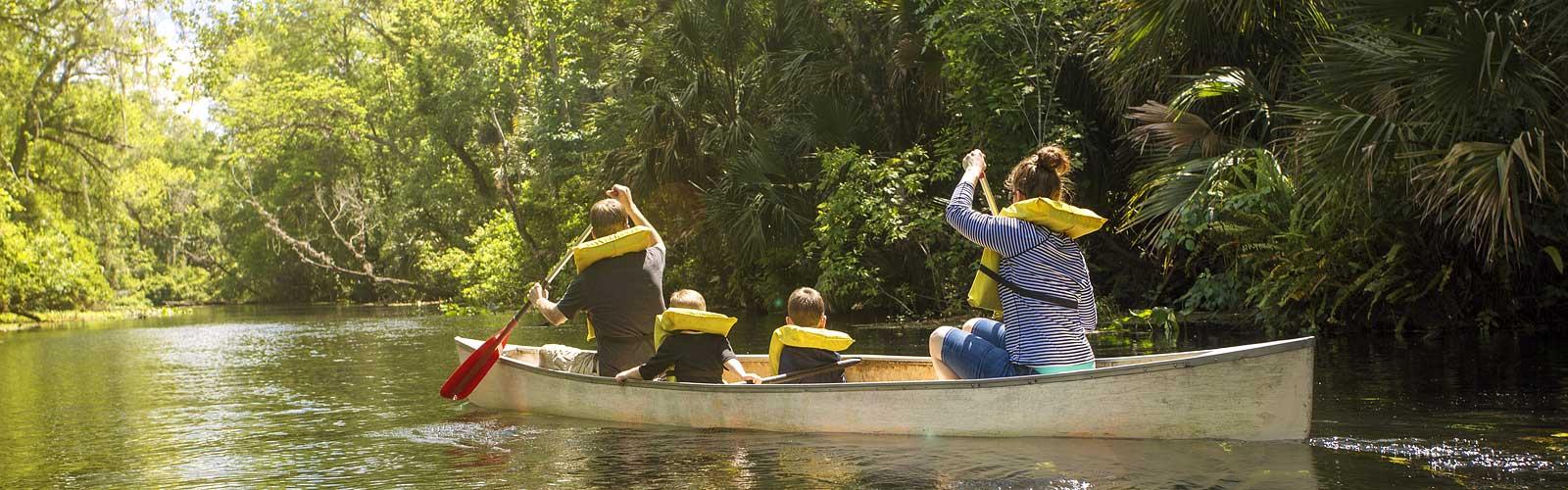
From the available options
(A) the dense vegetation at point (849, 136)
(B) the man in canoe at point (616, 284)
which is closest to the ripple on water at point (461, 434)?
(B) the man in canoe at point (616, 284)

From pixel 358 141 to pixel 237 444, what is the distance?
3820cm

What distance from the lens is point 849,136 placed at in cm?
2044

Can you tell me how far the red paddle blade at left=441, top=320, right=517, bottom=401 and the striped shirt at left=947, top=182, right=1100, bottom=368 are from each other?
14.8 ft

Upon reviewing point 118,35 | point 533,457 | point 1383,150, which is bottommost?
point 533,457

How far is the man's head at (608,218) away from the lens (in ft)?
29.8

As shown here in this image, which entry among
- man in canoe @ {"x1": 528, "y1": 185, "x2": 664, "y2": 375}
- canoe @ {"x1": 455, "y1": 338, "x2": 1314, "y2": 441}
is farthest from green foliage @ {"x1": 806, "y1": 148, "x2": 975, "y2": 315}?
canoe @ {"x1": 455, "y1": 338, "x2": 1314, "y2": 441}

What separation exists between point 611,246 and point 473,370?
204 cm

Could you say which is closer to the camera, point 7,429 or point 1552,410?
point 1552,410

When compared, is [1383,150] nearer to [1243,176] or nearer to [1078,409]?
[1243,176]

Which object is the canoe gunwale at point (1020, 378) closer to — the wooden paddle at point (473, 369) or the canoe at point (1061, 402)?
the canoe at point (1061, 402)

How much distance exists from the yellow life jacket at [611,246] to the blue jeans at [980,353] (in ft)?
7.58

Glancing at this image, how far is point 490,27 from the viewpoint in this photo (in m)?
36.9

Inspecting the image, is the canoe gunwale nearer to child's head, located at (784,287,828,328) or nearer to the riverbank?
child's head, located at (784,287,828,328)

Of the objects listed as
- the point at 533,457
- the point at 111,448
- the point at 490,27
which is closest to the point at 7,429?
the point at 111,448
